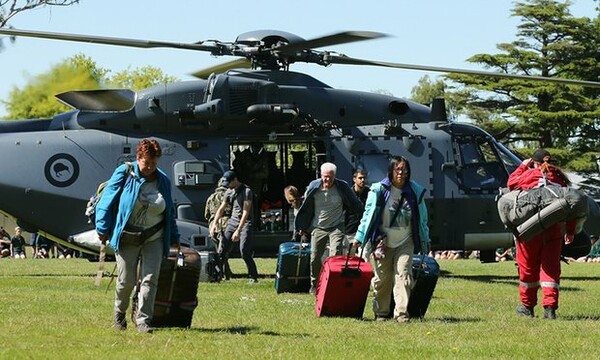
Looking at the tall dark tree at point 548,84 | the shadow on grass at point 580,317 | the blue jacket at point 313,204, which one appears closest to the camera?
the shadow on grass at point 580,317

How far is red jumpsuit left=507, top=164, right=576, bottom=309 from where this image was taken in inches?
495

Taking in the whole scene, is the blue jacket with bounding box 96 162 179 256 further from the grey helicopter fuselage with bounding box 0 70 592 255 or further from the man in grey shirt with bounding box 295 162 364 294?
the grey helicopter fuselage with bounding box 0 70 592 255

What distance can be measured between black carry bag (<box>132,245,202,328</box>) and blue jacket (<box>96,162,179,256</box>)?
0.38m

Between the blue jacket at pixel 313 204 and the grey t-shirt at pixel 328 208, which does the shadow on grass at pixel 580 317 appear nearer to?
the blue jacket at pixel 313 204

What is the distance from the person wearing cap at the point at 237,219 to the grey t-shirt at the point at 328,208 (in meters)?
2.98

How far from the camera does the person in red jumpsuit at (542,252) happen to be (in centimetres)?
1257

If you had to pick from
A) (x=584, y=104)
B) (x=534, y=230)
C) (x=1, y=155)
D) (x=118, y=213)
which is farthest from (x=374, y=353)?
(x=584, y=104)

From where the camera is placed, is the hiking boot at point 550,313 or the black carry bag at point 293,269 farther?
the black carry bag at point 293,269

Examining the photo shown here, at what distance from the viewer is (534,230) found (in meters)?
12.4

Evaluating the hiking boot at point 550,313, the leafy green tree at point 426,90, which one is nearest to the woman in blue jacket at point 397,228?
the hiking boot at point 550,313

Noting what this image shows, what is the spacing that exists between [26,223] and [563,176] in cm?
1029

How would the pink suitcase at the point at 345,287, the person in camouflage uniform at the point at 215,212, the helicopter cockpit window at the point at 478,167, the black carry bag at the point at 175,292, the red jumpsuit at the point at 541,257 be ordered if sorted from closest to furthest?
1. the black carry bag at the point at 175,292
2. the pink suitcase at the point at 345,287
3. the red jumpsuit at the point at 541,257
4. the person in camouflage uniform at the point at 215,212
5. the helicopter cockpit window at the point at 478,167

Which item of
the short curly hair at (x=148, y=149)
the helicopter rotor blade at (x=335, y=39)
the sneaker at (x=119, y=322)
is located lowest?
the sneaker at (x=119, y=322)

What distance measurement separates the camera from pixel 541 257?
12727mm
